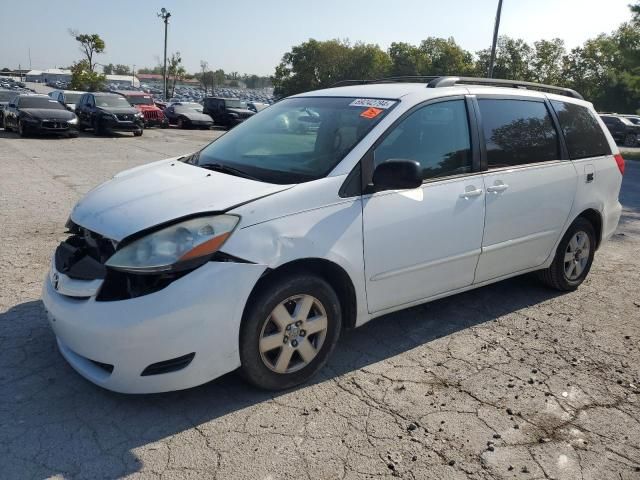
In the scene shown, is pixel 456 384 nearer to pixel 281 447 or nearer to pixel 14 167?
pixel 281 447

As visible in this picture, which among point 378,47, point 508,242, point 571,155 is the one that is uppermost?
point 378,47

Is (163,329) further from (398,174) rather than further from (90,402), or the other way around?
(398,174)

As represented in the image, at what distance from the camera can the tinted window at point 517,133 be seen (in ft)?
13.7

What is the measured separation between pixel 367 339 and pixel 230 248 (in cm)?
151

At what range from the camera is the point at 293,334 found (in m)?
3.20

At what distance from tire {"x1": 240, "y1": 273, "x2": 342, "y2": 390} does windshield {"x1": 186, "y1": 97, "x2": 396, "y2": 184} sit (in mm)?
651

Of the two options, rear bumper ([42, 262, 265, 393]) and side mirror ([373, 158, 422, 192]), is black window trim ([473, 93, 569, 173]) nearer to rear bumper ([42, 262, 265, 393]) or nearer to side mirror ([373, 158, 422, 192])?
side mirror ([373, 158, 422, 192])

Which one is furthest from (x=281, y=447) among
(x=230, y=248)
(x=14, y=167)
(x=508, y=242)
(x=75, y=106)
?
(x=75, y=106)

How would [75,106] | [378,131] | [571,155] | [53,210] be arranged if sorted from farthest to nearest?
1. [75,106]
2. [53,210]
3. [571,155]
4. [378,131]

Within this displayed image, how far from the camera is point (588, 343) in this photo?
409 centimetres

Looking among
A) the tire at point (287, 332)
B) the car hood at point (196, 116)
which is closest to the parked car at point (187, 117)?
the car hood at point (196, 116)

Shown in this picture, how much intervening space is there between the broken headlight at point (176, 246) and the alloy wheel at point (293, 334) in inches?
20.6

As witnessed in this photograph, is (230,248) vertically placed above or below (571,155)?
below

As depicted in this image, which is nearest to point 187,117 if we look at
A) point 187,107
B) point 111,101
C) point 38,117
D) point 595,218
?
point 187,107
